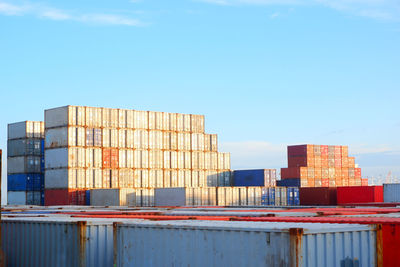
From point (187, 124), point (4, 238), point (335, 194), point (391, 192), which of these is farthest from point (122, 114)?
point (4, 238)

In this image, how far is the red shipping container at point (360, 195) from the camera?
184 ft

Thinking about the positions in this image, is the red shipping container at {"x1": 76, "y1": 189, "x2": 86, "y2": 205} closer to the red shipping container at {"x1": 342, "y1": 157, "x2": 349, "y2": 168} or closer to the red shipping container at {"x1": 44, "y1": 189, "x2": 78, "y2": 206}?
the red shipping container at {"x1": 44, "y1": 189, "x2": 78, "y2": 206}

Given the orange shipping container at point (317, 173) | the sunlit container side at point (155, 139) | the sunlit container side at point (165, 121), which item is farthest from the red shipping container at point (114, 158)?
the orange shipping container at point (317, 173)

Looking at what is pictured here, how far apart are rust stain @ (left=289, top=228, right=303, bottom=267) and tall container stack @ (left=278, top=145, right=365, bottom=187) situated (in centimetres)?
6257

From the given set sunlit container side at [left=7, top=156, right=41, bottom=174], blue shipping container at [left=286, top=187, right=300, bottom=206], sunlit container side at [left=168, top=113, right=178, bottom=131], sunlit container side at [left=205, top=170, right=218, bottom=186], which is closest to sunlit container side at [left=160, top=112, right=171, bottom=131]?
sunlit container side at [left=168, top=113, right=178, bottom=131]

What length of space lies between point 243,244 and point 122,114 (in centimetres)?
5138

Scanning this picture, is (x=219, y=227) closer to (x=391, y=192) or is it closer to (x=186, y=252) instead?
(x=186, y=252)

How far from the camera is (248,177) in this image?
66562 mm

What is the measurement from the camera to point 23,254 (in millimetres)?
17281

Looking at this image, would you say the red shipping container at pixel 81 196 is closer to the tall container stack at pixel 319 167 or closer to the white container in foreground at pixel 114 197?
the white container in foreground at pixel 114 197

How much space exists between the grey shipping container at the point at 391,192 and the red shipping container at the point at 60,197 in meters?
31.4

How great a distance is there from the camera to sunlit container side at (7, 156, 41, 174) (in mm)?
67625

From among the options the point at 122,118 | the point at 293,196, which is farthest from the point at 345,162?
the point at 122,118

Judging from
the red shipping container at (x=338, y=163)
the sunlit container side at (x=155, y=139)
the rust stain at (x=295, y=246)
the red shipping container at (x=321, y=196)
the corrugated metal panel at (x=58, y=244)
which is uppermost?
the sunlit container side at (x=155, y=139)
